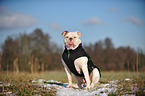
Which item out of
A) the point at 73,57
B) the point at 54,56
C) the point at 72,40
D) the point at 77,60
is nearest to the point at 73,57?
the point at 73,57

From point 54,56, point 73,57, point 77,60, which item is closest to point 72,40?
point 73,57

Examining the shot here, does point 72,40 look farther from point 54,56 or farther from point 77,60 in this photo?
point 54,56

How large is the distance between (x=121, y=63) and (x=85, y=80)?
1406 cm

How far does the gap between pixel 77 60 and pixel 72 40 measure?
2.88ft

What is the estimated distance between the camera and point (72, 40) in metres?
6.54

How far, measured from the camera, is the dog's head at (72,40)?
21.5ft

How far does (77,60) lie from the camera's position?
653cm

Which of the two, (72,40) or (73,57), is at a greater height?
(72,40)

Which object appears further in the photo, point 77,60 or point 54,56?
point 54,56

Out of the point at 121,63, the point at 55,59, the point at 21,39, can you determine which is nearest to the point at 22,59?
the point at 21,39

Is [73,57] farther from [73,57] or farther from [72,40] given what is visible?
[72,40]

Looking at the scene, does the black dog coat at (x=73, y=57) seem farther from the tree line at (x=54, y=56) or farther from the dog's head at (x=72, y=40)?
the tree line at (x=54, y=56)

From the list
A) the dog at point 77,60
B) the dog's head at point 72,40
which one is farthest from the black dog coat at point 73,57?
the dog's head at point 72,40

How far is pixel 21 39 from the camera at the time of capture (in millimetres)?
18922
